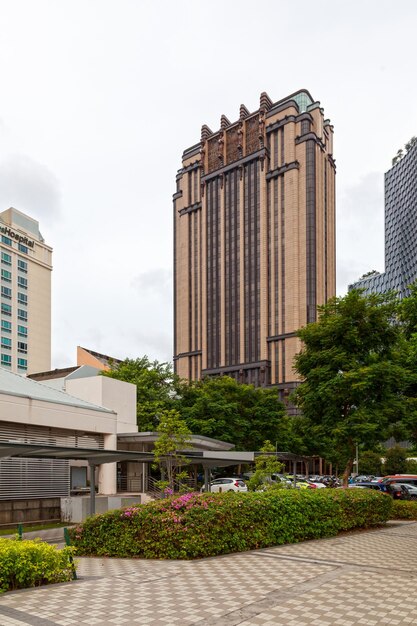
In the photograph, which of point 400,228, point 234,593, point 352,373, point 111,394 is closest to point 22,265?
point 111,394

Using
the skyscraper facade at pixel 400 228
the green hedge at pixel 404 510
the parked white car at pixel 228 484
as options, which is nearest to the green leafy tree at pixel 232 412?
the parked white car at pixel 228 484

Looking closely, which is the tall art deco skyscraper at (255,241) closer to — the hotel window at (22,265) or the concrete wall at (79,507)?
the hotel window at (22,265)

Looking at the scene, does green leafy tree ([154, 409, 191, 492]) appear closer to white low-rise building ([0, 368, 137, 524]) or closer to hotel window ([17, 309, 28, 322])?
white low-rise building ([0, 368, 137, 524])

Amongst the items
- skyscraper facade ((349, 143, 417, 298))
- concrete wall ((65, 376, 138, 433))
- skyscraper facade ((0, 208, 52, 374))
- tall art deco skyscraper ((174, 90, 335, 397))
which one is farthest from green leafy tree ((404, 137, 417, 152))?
concrete wall ((65, 376, 138, 433))

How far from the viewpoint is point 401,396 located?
26562mm

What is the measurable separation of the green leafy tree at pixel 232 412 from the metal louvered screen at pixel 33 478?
24.6 metres

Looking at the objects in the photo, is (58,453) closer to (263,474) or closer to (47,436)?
(47,436)

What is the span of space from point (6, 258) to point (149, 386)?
57704mm

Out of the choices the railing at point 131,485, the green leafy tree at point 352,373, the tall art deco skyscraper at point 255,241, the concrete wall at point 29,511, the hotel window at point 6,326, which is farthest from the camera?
the tall art deco skyscraper at point 255,241

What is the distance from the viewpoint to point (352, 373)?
81.5 ft

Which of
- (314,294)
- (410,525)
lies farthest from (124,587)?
(314,294)

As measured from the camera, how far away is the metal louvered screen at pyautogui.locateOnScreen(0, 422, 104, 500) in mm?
22406

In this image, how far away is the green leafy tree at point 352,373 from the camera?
2497cm

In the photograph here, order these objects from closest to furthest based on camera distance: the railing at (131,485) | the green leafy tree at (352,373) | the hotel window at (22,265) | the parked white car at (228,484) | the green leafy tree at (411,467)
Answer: the green leafy tree at (352,373)
the parked white car at (228,484)
the railing at (131,485)
the green leafy tree at (411,467)
the hotel window at (22,265)
